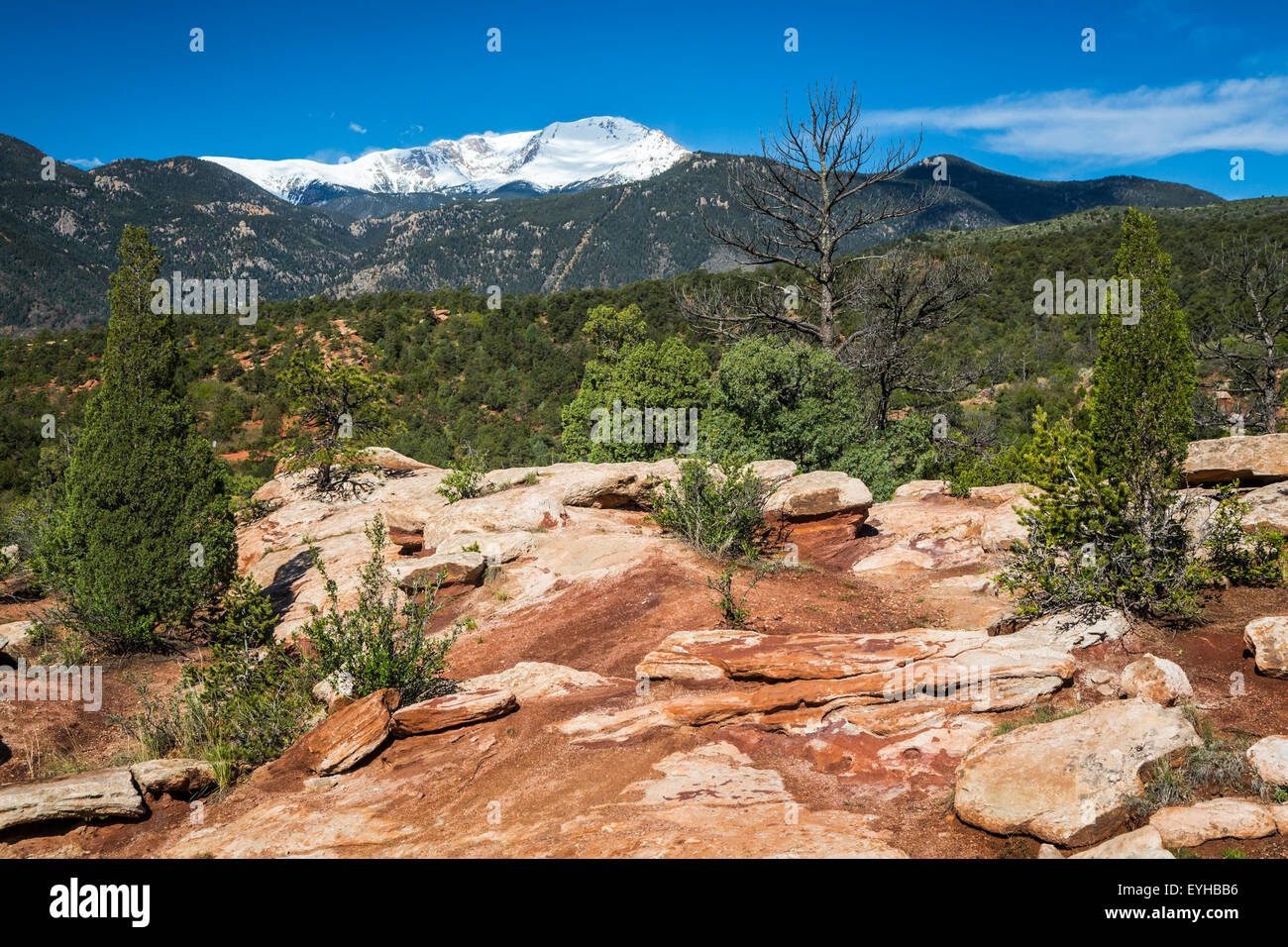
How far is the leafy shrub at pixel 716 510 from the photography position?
35.3ft

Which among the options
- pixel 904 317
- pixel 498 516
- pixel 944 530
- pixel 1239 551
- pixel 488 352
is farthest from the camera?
pixel 488 352

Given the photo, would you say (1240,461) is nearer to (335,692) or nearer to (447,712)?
(447,712)

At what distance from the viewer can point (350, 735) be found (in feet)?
19.4

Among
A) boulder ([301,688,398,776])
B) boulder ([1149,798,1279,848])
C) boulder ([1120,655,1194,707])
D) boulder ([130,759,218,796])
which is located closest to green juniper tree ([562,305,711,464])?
boulder ([301,688,398,776])

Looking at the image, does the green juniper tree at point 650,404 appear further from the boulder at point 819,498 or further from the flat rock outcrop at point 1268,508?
the flat rock outcrop at point 1268,508

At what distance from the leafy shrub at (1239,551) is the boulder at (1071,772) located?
3671mm

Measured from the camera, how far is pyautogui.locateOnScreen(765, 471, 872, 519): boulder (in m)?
12.3

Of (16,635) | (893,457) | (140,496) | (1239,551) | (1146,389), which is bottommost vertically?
(16,635)

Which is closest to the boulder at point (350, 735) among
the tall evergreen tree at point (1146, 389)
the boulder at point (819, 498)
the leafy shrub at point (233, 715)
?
the leafy shrub at point (233, 715)

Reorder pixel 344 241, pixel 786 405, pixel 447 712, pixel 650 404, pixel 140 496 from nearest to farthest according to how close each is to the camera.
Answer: pixel 447 712 → pixel 140 496 → pixel 786 405 → pixel 650 404 → pixel 344 241

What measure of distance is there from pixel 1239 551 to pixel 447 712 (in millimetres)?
8253

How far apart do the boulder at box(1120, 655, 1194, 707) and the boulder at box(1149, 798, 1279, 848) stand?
4.53 ft

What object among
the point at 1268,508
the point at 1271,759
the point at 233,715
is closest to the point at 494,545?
the point at 233,715

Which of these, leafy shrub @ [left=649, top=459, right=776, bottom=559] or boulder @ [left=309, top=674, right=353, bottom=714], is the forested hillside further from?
boulder @ [left=309, top=674, right=353, bottom=714]
